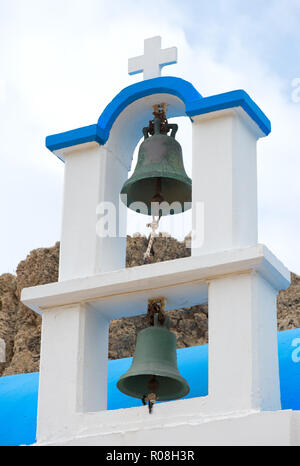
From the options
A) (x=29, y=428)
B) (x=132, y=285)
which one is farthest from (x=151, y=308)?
(x=29, y=428)

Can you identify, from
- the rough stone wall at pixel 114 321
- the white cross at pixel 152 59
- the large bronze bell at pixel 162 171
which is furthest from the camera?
the rough stone wall at pixel 114 321

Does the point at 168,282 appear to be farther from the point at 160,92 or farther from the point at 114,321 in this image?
the point at 114,321

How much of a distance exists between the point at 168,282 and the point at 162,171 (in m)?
0.97

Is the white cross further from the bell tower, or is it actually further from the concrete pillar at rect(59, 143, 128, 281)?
the concrete pillar at rect(59, 143, 128, 281)

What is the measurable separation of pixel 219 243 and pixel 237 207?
0.90 feet

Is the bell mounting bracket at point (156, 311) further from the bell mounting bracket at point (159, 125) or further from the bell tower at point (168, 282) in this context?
the bell mounting bracket at point (159, 125)

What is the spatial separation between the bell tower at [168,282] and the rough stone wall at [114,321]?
367cm

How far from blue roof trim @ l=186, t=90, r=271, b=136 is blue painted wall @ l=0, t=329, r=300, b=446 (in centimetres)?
170

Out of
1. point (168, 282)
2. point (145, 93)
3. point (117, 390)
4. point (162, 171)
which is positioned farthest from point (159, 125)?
point (117, 390)

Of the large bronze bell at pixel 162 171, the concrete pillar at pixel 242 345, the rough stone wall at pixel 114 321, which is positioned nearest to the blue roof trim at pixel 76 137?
the large bronze bell at pixel 162 171

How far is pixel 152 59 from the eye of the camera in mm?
9203

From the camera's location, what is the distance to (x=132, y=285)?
329 inches

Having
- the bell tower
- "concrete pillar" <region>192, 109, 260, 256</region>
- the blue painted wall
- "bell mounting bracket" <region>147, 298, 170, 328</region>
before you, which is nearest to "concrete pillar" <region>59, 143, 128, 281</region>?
the bell tower

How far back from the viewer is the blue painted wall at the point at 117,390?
8719mm
